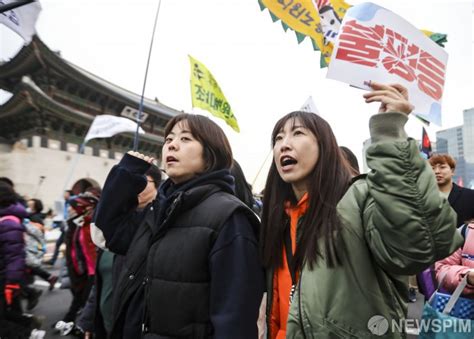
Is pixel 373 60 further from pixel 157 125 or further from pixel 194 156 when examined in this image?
pixel 157 125

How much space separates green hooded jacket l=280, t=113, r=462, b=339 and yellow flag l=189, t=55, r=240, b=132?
4.76m

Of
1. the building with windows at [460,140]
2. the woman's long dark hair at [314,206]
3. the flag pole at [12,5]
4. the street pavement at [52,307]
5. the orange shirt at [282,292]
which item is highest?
the building with windows at [460,140]

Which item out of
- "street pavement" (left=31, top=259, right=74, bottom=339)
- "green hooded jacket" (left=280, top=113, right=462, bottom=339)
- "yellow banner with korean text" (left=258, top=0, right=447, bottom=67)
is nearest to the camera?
"green hooded jacket" (left=280, top=113, right=462, bottom=339)

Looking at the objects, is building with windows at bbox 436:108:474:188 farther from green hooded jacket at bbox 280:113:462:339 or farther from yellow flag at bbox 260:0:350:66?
green hooded jacket at bbox 280:113:462:339

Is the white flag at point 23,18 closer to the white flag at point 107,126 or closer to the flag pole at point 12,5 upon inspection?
the flag pole at point 12,5

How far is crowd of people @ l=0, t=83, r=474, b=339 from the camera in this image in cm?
96

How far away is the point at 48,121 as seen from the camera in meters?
15.6

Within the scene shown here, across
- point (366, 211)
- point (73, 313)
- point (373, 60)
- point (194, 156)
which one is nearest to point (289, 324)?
point (366, 211)

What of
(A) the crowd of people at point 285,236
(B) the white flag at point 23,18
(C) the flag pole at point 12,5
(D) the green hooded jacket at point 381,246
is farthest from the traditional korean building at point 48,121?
(D) the green hooded jacket at point 381,246

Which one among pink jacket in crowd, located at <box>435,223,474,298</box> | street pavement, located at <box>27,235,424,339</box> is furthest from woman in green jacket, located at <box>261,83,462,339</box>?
street pavement, located at <box>27,235,424,339</box>

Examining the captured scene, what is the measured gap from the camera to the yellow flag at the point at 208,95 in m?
5.64

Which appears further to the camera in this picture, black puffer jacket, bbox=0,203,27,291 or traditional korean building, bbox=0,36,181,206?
traditional korean building, bbox=0,36,181,206

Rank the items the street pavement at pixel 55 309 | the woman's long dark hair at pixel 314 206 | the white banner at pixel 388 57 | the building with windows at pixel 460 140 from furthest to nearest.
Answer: the building with windows at pixel 460 140
the street pavement at pixel 55 309
the white banner at pixel 388 57
the woman's long dark hair at pixel 314 206

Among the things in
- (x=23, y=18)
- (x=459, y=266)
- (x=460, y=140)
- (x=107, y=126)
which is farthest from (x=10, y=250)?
(x=460, y=140)
